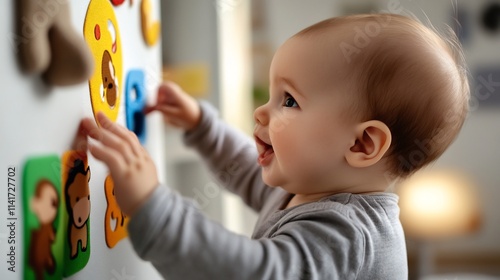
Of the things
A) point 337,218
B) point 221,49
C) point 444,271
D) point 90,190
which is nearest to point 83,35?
point 90,190

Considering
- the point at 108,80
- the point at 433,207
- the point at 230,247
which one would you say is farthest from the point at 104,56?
the point at 433,207

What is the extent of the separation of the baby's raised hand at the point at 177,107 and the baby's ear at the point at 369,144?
0.28 metres

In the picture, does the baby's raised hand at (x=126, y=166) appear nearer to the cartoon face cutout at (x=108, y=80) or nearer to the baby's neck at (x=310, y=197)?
the cartoon face cutout at (x=108, y=80)

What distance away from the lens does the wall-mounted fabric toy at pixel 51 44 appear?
1.38ft

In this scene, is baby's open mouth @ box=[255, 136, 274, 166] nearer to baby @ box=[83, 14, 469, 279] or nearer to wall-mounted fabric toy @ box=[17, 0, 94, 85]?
baby @ box=[83, 14, 469, 279]

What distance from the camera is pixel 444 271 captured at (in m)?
2.39

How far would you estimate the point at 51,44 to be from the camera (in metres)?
0.45

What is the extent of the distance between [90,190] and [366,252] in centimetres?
27

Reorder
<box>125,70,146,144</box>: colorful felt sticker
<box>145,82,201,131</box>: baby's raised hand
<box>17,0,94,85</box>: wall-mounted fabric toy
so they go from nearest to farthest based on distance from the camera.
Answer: <box>17,0,94,85</box>: wall-mounted fabric toy
<box>125,70,146,144</box>: colorful felt sticker
<box>145,82,201,131</box>: baby's raised hand

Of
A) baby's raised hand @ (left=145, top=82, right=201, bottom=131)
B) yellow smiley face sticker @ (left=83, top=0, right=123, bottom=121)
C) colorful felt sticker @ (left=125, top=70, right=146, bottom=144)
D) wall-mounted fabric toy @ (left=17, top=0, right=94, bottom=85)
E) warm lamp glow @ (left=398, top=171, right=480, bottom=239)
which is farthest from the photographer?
warm lamp glow @ (left=398, top=171, right=480, bottom=239)

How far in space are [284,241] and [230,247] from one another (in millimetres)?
57

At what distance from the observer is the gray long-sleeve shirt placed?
0.47 metres

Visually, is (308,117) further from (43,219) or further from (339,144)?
(43,219)

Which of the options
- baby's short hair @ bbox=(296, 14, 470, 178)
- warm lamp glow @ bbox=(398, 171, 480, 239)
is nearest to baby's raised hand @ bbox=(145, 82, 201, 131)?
baby's short hair @ bbox=(296, 14, 470, 178)
